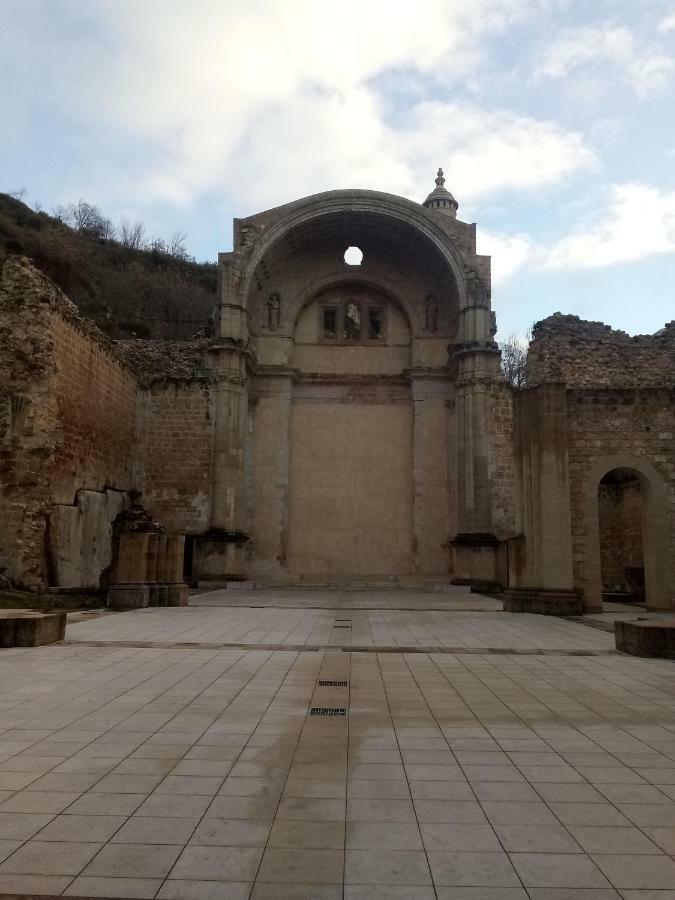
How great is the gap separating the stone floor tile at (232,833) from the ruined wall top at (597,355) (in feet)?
53.0

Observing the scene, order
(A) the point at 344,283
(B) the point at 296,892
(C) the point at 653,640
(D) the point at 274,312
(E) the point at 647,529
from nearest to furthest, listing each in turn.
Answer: (B) the point at 296,892 < (C) the point at 653,640 < (E) the point at 647,529 < (D) the point at 274,312 < (A) the point at 344,283

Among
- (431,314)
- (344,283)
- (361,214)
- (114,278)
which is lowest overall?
(431,314)

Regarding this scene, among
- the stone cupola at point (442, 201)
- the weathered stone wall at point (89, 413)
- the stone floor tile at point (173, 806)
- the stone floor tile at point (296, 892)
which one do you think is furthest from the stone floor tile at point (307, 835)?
the stone cupola at point (442, 201)

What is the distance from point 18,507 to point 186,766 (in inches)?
435

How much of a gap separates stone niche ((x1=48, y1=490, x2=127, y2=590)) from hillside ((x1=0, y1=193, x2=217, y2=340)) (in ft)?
66.3

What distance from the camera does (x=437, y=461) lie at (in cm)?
2227

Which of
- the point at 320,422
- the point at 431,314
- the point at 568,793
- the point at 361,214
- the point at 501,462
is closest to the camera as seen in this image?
the point at 568,793

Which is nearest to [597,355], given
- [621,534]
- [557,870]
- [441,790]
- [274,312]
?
[621,534]

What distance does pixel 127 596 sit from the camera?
13.4 metres

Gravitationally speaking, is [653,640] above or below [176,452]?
below

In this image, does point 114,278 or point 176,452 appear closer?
point 176,452

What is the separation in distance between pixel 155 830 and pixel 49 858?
468mm

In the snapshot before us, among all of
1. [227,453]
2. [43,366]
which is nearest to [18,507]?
[43,366]

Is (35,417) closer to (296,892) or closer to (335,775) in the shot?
(335,775)
